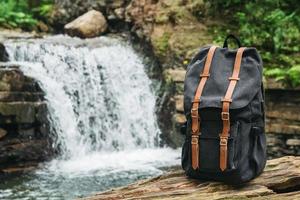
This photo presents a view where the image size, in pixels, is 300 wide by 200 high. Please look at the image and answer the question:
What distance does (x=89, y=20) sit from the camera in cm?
1249

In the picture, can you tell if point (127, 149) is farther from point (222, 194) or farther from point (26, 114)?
point (222, 194)

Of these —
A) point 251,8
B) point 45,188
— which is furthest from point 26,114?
point 251,8

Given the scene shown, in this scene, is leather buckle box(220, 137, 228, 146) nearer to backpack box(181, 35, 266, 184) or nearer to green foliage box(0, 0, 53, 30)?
backpack box(181, 35, 266, 184)

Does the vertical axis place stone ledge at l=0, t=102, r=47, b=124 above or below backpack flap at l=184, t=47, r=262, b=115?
below

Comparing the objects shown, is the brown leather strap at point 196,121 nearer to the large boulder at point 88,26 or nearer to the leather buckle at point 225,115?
the leather buckle at point 225,115

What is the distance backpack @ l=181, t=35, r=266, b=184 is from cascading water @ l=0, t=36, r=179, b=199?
4942 millimetres

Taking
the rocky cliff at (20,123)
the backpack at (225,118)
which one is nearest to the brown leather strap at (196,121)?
the backpack at (225,118)

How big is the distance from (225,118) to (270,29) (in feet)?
23.9

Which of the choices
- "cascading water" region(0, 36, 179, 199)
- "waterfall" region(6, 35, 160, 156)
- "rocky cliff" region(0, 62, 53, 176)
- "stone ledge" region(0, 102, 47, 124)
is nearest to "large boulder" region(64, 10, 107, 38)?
"cascading water" region(0, 36, 179, 199)

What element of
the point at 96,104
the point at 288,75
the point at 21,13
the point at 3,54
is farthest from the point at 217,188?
the point at 21,13

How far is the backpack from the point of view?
2885mm

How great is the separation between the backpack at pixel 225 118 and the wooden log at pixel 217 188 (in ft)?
0.20

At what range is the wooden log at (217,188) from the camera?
2945 millimetres

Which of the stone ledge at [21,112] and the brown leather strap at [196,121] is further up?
the brown leather strap at [196,121]
